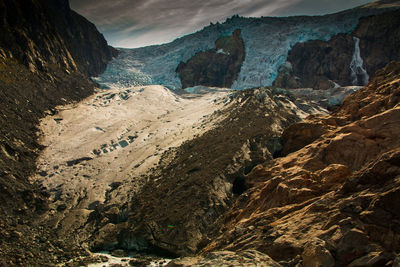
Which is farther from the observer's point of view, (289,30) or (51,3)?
(289,30)

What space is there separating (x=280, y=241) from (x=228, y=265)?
2192 millimetres

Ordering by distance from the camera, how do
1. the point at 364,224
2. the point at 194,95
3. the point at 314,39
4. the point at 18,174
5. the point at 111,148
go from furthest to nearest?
the point at 314,39 < the point at 194,95 < the point at 111,148 < the point at 18,174 < the point at 364,224

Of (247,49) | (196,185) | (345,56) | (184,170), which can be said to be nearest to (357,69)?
(345,56)

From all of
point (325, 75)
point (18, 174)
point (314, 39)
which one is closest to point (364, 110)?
point (18, 174)

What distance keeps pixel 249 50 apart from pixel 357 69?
26236 millimetres

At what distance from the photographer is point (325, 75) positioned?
243ft

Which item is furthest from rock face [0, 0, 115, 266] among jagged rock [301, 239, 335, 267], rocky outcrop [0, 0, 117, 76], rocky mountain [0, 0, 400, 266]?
jagged rock [301, 239, 335, 267]

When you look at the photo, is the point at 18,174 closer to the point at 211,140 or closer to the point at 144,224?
the point at 144,224

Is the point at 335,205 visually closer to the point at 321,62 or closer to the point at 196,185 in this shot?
the point at 196,185

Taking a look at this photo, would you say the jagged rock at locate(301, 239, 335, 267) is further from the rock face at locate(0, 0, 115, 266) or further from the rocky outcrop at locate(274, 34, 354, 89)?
the rocky outcrop at locate(274, 34, 354, 89)

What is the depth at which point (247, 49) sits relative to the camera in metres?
83.5

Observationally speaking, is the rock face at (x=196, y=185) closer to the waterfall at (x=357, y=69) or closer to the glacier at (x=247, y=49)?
the glacier at (x=247, y=49)

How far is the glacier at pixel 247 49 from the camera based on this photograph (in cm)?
7550

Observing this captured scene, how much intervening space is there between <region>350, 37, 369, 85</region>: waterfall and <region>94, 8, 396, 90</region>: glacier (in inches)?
189
